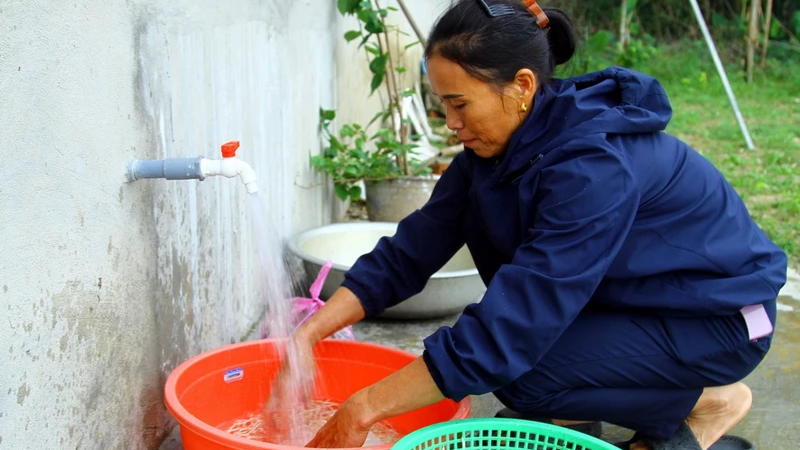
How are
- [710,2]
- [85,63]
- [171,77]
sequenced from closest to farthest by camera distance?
[85,63], [171,77], [710,2]

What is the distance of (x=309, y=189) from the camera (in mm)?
3586

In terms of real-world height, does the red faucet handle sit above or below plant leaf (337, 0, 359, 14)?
below

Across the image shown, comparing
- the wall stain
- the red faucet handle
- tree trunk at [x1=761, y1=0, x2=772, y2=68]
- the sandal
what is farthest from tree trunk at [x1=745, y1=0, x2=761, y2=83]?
the wall stain

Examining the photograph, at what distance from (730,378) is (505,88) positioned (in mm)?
885

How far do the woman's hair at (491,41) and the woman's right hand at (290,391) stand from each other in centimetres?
79

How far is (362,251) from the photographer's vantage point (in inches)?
137

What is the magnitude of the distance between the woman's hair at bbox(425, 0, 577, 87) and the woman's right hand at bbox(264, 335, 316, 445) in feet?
2.60

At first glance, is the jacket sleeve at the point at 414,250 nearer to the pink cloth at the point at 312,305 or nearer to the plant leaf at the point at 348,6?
the pink cloth at the point at 312,305

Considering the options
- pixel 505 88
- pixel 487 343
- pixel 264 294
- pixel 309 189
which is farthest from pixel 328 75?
pixel 487 343

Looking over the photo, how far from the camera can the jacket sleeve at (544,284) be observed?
152 cm

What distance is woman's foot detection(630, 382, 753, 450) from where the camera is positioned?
1.98m

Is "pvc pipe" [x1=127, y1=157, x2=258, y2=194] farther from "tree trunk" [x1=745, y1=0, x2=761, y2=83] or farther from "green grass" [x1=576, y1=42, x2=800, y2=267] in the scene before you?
"tree trunk" [x1=745, y1=0, x2=761, y2=83]

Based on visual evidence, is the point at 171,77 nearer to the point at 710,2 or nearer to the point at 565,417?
the point at 565,417

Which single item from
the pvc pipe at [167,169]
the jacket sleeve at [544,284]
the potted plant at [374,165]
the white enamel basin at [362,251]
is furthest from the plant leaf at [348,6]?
the jacket sleeve at [544,284]
